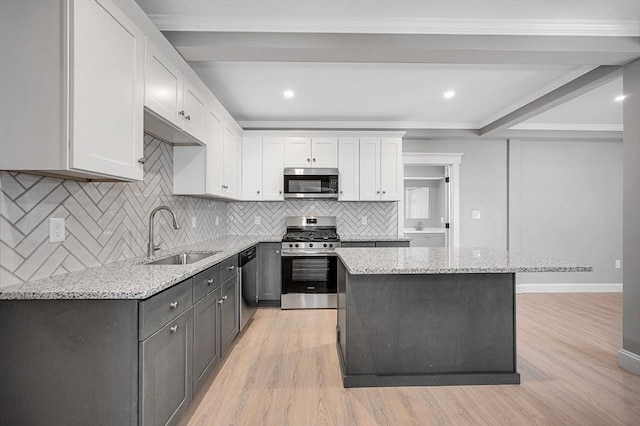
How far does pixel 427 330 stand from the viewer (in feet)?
7.52

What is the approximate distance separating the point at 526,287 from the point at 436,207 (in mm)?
3037

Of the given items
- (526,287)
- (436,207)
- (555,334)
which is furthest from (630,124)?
(436,207)

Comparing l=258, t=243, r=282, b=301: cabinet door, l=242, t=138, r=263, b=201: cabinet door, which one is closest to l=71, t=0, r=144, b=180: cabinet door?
l=258, t=243, r=282, b=301: cabinet door

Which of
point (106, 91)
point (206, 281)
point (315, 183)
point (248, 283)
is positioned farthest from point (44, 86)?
point (315, 183)

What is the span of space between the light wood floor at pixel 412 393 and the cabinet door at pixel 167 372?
13.4 inches

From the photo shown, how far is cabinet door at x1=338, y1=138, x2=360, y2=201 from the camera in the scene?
4.46 m

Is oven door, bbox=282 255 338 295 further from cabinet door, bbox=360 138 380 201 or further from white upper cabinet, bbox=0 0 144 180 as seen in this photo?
white upper cabinet, bbox=0 0 144 180

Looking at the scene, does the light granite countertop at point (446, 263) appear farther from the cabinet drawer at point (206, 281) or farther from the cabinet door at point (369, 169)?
the cabinet door at point (369, 169)

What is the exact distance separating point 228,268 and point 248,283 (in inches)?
32.5

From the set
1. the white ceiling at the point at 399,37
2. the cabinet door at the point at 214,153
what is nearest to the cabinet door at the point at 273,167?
the cabinet door at the point at 214,153

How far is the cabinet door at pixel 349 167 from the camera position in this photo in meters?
4.46

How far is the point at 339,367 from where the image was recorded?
2562 millimetres

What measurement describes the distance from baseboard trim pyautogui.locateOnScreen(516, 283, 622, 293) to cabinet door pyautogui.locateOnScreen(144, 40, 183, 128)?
5.26m

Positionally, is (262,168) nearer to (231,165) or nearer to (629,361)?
(231,165)
